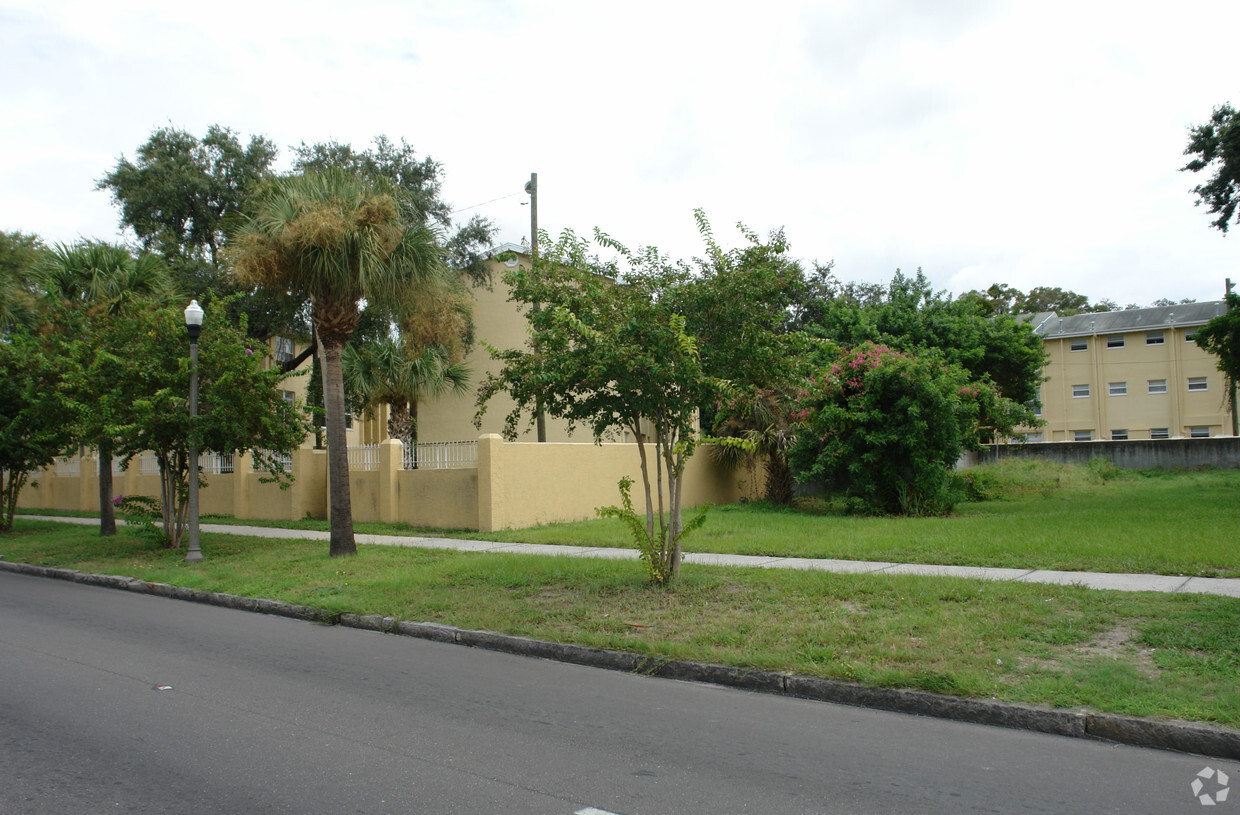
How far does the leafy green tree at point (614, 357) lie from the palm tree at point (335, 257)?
4982 mm

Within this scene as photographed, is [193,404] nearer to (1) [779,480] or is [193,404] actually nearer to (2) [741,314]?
(2) [741,314]

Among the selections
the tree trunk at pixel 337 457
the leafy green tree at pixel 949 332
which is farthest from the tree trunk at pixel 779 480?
the tree trunk at pixel 337 457

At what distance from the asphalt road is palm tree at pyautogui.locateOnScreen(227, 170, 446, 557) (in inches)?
261

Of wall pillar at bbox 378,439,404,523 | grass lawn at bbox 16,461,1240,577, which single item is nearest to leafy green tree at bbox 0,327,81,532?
grass lawn at bbox 16,461,1240,577

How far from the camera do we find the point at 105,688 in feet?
21.7

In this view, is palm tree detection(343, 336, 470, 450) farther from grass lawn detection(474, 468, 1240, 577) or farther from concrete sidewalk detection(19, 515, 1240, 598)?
grass lawn detection(474, 468, 1240, 577)

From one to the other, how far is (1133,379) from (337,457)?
4207cm

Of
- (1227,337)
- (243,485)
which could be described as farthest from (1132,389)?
(243,485)

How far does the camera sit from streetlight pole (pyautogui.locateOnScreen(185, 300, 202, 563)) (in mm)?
13781

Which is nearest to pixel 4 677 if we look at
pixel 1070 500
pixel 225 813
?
pixel 225 813

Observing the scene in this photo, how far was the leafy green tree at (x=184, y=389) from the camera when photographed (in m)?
14.2

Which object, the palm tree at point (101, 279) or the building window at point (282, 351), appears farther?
the building window at point (282, 351)

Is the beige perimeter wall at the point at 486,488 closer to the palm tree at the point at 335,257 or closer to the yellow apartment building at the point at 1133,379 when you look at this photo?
the palm tree at the point at 335,257

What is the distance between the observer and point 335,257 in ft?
43.8
